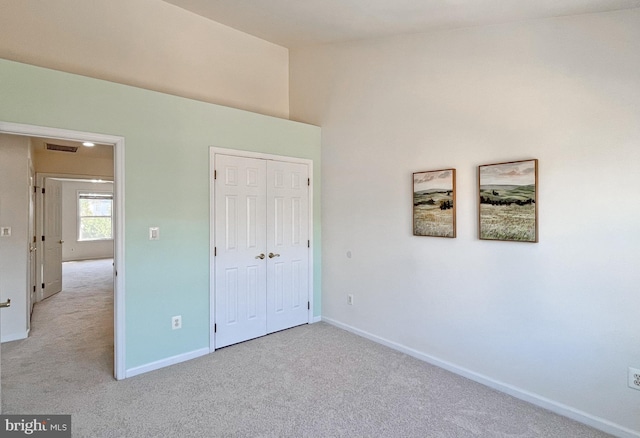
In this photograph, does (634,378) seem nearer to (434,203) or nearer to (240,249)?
(434,203)

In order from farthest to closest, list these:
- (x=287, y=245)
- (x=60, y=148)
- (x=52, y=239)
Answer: (x=52, y=239) → (x=60, y=148) → (x=287, y=245)

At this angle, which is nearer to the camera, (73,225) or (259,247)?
(259,247)

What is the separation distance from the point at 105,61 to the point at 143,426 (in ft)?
11.2

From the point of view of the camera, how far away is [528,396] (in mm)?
2525

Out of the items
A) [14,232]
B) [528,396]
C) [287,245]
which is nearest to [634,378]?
[528,396]

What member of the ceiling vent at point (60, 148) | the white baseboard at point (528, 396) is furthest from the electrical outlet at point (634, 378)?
the ceiling vent at point (60, 148)

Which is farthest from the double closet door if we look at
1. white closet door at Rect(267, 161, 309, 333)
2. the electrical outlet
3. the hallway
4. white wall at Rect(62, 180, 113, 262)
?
white wall at Rect(62, 180, 113, 262)

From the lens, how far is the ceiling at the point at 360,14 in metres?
2.30

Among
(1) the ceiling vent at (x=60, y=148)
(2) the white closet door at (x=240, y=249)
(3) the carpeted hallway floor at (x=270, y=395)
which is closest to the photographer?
(3) the carpeted hallway floor at (x=270, y=395)

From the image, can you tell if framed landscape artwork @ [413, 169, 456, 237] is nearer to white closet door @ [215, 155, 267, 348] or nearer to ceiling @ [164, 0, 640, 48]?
ceiling @ [164, 0, 640, 48]

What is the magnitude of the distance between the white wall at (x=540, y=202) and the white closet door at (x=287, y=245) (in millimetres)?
550

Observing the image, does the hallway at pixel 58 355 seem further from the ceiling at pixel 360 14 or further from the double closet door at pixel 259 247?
the ceiling at pixel 360 14

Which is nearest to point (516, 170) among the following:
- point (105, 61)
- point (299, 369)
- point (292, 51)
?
point (299, 369)

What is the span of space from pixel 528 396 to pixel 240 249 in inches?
113
